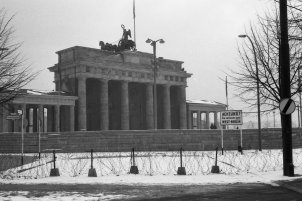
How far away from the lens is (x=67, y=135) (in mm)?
42125

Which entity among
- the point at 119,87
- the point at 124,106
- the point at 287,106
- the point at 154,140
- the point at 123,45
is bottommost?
the point at 154,140

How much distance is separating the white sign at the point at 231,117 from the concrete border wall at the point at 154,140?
867cm

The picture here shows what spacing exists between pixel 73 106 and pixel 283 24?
51442mm

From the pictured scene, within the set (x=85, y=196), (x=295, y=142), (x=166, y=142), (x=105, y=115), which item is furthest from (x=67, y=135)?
(x=85, y=196)

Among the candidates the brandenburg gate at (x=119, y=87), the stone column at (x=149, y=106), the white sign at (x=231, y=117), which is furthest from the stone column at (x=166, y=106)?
the white sign at (x=231, y=117)

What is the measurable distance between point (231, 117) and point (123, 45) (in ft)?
140

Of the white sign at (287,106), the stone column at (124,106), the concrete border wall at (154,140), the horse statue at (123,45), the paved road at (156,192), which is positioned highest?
the horse statue at (123,45)

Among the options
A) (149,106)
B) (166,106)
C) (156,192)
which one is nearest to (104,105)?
(149,106)

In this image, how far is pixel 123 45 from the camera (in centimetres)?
7194

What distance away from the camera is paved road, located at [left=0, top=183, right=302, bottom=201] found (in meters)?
11.5

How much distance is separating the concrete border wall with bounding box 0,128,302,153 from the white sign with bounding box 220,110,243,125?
867cm

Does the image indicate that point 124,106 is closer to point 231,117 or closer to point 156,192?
point 231,117

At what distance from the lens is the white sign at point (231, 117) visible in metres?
31.3

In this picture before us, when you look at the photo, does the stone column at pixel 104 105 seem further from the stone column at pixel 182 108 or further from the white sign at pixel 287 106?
the white sign at pixel 287 106
